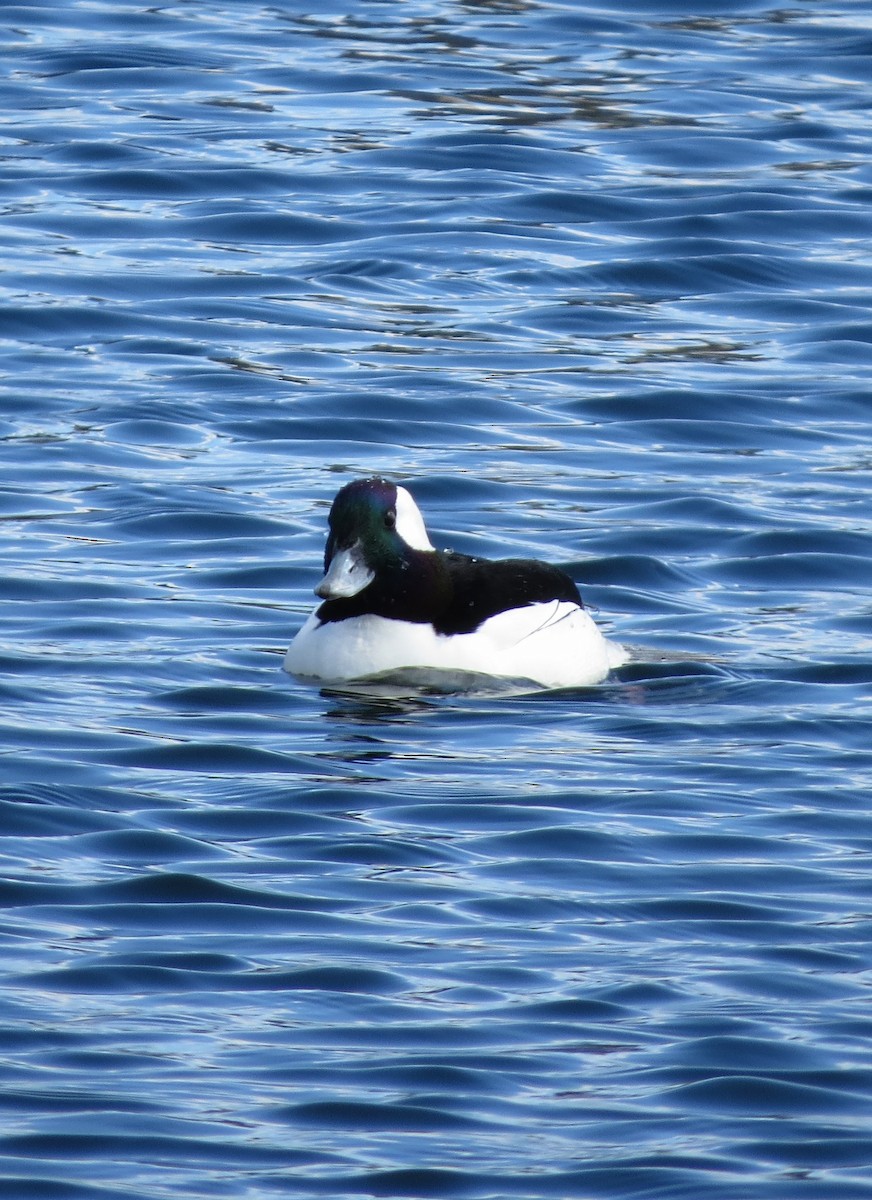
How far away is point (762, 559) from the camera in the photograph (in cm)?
1107

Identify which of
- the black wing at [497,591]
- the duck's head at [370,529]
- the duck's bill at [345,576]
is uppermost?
the duck's head at [370,529]

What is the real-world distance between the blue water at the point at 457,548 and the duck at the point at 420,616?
148 mm

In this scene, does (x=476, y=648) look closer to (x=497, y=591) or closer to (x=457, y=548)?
(x=497, y=591)

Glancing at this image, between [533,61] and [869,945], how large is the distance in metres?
14.2

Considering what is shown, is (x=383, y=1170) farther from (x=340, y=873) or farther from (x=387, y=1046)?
(x=340, y=873)

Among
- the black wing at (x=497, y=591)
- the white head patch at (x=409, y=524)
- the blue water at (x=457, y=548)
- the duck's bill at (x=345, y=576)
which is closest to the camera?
the blue water at (x=457, y=548)

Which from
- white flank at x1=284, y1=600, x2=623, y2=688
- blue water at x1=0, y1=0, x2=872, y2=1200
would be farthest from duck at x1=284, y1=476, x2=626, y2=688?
blue water at x1=0, y1=0, x2=872, y2=1200

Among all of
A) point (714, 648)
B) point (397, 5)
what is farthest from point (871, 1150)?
point (397, 5)

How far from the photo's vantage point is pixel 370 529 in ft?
31.6

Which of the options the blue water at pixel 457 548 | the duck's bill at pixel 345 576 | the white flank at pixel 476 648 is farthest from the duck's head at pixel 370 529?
the blue water at pixel 457 548

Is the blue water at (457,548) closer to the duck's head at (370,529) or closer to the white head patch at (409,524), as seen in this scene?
the duck's head at (370,529)

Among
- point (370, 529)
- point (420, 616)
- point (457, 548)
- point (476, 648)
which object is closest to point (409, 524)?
point (370, 529)

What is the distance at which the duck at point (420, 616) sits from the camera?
945cm

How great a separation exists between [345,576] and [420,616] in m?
0.35
